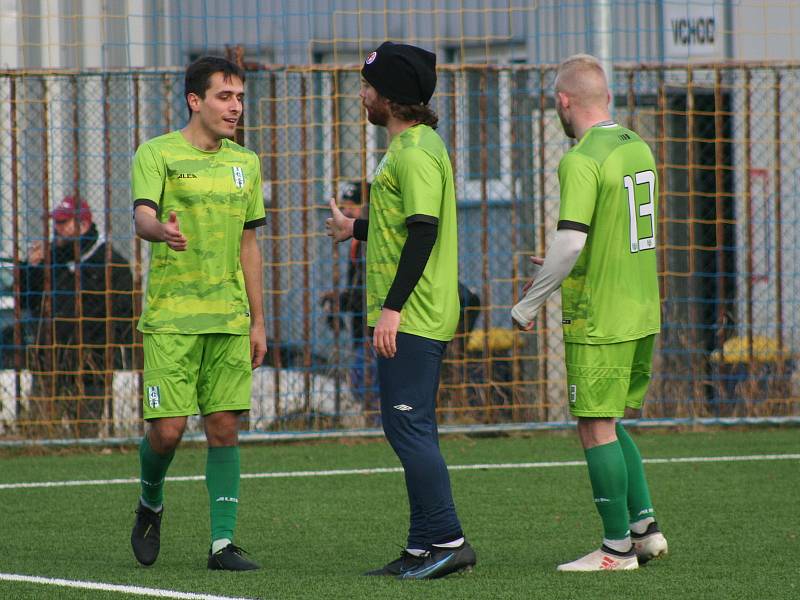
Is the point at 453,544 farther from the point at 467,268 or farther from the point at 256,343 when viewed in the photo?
the point at 467,268

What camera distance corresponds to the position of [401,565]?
548cm

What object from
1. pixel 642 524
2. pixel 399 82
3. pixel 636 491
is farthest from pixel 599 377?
pixel 399 82

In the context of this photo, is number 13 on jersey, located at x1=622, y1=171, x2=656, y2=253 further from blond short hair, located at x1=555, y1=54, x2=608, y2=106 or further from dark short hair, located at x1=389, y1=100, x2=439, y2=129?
dark short hair, located at x1=389, y1=100, x2=439, y2=129

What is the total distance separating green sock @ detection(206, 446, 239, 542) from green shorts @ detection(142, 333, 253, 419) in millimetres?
180

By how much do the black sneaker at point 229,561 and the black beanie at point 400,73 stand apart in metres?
1.81

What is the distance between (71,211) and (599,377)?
633 centimetres

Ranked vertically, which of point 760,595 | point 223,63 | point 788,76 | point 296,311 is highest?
point 788,76

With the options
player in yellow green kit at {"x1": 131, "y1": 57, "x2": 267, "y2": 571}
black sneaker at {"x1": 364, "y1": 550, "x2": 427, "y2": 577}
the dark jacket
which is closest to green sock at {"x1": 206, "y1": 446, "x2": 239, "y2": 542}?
player in yellow green kit at {"x1": 131, "y1": 57, "x2": 267, "y2": 571}

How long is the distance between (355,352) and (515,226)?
1.52 m

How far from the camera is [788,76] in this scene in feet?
41.7

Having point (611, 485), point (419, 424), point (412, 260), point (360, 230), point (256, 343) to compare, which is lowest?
point (611, 485)

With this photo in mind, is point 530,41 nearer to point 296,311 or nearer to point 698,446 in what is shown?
point 296,311

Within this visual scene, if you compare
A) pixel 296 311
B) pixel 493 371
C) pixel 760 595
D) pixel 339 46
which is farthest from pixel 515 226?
pixel 760 595

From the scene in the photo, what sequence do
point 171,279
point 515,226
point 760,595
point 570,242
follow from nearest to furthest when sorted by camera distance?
point 760,595 < point 570,242 < point 171,279 < point 515,226
